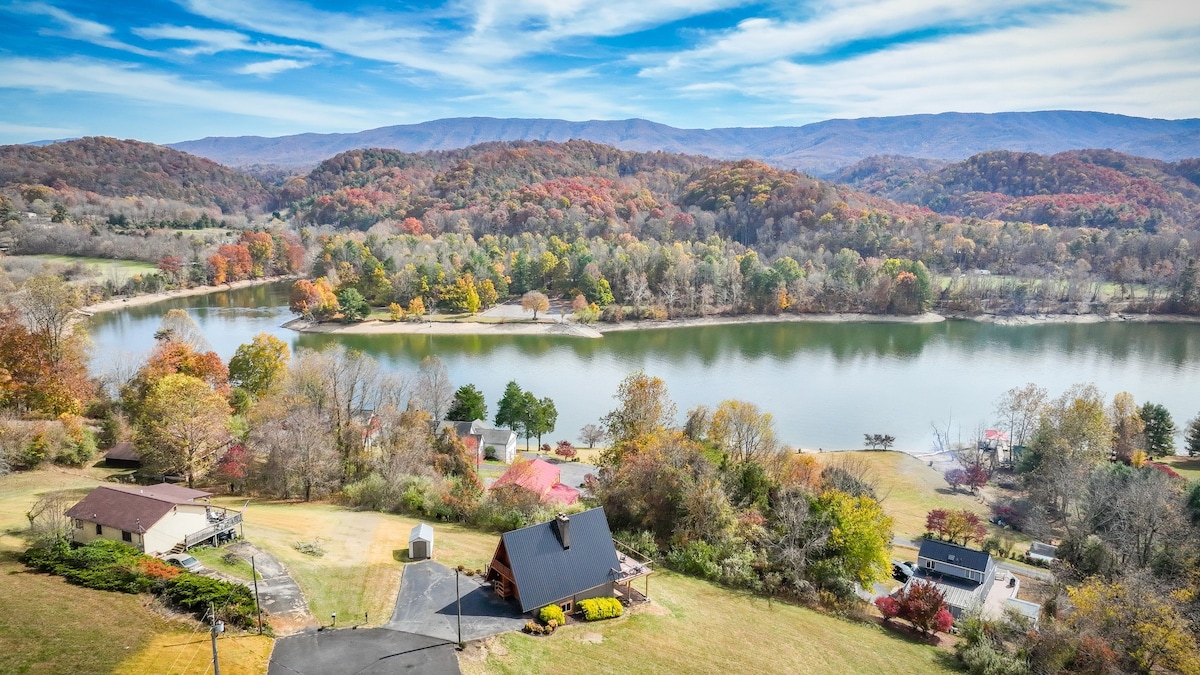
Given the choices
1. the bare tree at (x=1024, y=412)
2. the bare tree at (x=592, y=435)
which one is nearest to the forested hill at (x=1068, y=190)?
the bare tree at (x=1024, y=412)

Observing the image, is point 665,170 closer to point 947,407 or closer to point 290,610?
point 947,407

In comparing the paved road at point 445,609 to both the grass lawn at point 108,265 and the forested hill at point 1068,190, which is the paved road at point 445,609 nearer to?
the grass lawn at point 108,265

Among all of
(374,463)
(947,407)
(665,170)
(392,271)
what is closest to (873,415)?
(947,407)

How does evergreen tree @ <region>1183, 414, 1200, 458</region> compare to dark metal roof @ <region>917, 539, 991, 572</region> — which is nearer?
dark metal roof @ <region>917, 539, 991, 572</region>

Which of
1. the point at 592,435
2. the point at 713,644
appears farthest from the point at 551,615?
the point at 592,435

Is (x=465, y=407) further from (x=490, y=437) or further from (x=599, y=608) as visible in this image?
(x=599, y=608)

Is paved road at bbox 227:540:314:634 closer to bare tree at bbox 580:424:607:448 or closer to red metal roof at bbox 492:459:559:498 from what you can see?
red metal roof at bbox 492:459:559:498

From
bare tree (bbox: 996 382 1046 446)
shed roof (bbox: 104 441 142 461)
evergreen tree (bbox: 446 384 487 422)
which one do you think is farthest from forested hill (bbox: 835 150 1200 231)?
shed roof (bbox: 104 441 142 461)
